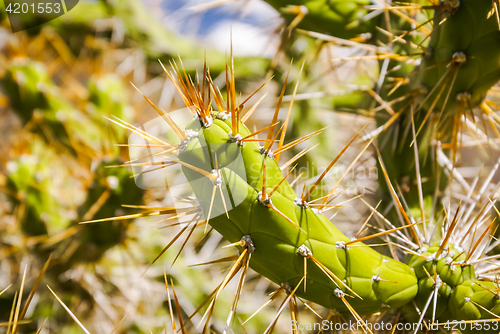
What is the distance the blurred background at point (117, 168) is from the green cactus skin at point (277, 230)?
0.85 feet

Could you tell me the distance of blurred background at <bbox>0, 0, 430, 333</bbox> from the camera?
3.07ft

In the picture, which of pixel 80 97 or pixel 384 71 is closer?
pixel 384 71

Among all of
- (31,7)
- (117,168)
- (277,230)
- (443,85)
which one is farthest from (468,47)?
(31,7)

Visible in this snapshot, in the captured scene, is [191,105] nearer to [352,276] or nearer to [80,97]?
[352,276]

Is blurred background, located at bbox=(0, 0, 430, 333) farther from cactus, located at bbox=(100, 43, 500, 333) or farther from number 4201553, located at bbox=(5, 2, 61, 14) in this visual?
cactus, located at bbox=(100, 43, 500, 333)

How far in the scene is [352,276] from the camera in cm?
52

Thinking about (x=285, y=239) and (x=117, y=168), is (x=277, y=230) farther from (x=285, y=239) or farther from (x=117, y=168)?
(x=117, y=168)

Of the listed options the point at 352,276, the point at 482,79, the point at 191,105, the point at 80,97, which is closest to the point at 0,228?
the point at 80,97

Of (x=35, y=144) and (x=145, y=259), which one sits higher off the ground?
(x=35, y=144)

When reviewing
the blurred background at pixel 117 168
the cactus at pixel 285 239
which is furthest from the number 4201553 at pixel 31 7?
the cactus at pixel 285 239

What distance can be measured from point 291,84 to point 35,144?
40.7 inches

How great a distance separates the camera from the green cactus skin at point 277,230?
46cm

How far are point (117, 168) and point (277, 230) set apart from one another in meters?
0.51

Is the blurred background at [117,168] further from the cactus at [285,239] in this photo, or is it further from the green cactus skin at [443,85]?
the cactus at [285,239]
